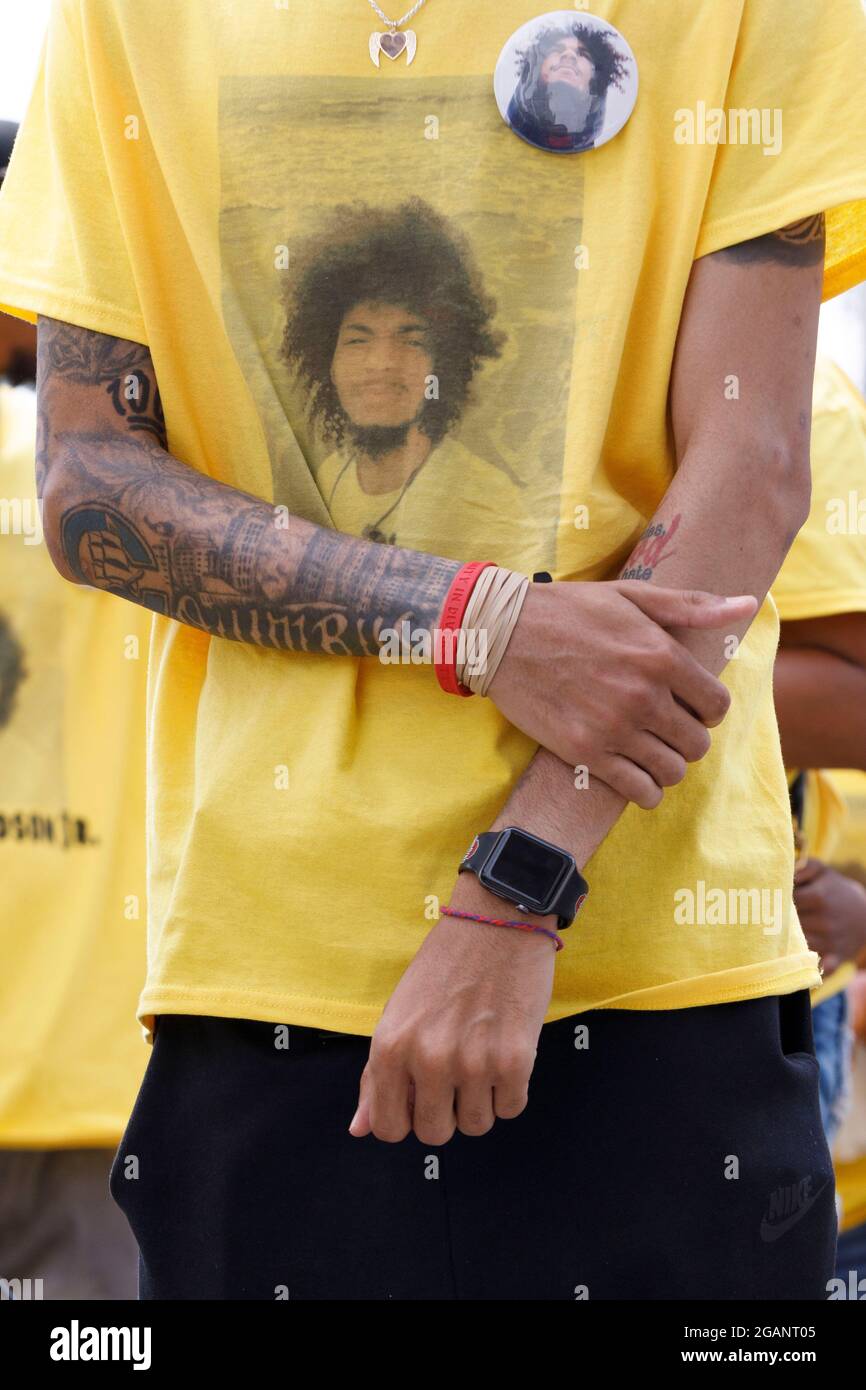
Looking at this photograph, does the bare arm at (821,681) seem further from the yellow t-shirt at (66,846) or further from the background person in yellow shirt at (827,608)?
the yellow t-shirt at (66,846)

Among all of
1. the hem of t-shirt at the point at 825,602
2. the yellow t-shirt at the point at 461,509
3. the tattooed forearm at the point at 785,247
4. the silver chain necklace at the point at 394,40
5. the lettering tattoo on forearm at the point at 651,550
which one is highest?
the silver chain necklace at the point at 394,40

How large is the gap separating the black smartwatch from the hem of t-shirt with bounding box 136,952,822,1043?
0.54 ft

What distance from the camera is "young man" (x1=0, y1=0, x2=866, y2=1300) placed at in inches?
64.1

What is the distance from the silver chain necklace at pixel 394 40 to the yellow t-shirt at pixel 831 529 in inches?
45.4

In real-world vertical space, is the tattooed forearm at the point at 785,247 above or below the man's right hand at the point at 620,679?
above

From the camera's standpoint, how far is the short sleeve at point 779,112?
5.45 ft

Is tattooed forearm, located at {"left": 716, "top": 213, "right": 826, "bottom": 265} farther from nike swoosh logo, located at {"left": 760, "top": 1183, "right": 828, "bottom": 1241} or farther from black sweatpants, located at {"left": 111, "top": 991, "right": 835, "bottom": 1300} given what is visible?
nike swoosh logo, located at {"left": 760, "top": 1183, "right": 828, "bottom": 1241}

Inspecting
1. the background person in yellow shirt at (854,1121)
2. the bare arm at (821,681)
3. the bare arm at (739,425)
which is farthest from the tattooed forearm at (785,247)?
the background person in yellow shirt at (854,1121)

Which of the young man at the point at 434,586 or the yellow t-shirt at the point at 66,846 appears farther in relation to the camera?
the yellow t-shirt at the point at 66,846

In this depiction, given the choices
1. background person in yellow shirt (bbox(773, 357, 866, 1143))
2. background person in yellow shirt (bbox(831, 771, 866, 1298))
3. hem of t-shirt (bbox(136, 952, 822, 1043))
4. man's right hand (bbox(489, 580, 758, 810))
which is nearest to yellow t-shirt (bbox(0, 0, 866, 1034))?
hem of t-shirt (bbox(136, 952, 822, 1043))

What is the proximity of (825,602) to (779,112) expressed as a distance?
117cm

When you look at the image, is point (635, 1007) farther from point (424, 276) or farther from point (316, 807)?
point (424, 276)

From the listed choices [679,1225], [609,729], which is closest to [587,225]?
[609,729]

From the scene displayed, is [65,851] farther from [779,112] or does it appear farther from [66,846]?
[779,112]
